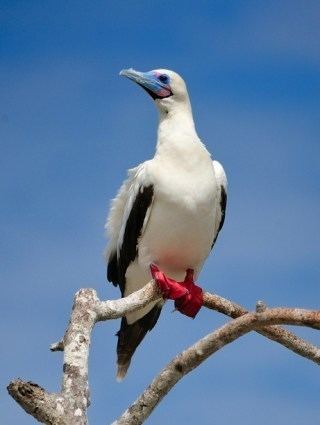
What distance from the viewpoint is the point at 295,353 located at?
8703mm

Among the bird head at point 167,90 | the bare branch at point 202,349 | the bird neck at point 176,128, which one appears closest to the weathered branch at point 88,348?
the bare branch at point 202,349

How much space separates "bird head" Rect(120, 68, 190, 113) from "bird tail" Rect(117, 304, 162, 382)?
2242 millimetres

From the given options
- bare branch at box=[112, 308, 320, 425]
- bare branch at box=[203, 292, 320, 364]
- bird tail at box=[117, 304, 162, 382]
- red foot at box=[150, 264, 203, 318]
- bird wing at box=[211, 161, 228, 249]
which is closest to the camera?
bare branch at box=[112, 308, 320, 425]

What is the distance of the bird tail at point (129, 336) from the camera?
9875 mm

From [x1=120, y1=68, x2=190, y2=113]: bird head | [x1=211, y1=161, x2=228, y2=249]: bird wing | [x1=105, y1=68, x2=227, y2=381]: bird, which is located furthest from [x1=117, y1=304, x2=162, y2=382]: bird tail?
[x1=120, y1=68, x2=190, y2=113]: bird head

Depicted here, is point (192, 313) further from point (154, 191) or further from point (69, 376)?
point (69, 376)

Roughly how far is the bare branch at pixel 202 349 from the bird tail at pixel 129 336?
2.33m

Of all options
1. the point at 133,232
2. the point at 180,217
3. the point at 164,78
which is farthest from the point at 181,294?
the point at 164,78

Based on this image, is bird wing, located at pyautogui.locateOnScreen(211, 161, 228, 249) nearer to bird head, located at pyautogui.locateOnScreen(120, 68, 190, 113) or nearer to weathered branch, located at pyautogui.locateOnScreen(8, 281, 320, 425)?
bird head, located at pyautogui.locateOnScreen(120, 68, 190, 113)

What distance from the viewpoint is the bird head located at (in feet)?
33.1

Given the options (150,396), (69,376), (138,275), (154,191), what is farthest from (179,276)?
(69,376)

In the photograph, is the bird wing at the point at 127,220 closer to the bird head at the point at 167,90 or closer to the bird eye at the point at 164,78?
the bird head at the point at 167,90

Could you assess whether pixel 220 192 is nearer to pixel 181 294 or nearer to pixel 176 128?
pixel 176 128

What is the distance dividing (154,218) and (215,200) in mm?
696
